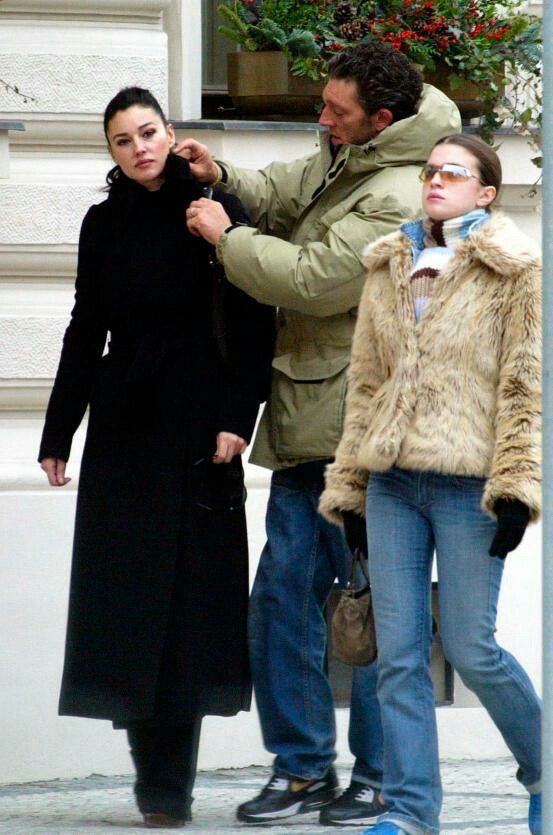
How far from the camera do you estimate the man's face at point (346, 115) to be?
14.2 ft

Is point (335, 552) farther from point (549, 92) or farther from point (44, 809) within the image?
point (549, 92)

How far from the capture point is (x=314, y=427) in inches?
172

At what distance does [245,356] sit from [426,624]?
2.88ft

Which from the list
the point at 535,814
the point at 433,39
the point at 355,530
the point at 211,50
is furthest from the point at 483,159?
the point at 211,50

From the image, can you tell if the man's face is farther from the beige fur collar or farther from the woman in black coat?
the beige fur collar

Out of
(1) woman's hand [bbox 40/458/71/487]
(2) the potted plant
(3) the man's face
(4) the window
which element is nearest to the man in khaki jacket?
(3) the man's face

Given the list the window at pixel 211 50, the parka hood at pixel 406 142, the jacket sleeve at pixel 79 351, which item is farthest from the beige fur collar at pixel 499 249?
the window at pixel 211 50

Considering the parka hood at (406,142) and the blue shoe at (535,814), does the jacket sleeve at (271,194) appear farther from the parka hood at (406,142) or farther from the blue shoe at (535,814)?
the blue shoe at (535,814)

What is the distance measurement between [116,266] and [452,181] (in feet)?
3.18

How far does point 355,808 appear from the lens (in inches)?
175

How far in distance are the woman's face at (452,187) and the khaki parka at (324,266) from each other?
356mm

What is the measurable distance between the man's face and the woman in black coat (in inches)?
13.6

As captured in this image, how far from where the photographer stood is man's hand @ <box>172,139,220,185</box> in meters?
4.54

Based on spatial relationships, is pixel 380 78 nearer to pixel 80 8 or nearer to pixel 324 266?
pixel 324 266
